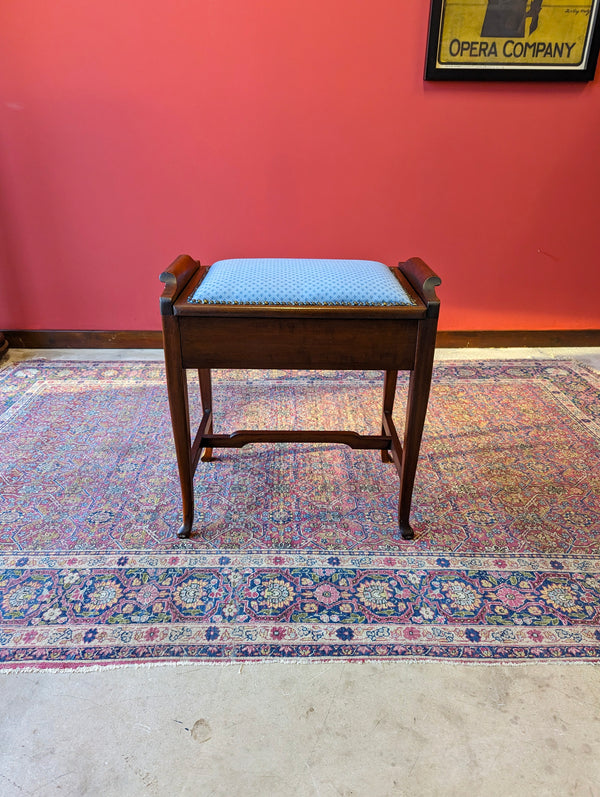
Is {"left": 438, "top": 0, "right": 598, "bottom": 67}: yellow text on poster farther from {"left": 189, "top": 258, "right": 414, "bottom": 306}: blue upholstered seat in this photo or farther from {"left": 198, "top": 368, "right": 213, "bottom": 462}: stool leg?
{"left": 198, "top": 368, "right": 213, "bottom": 462}: stool leg

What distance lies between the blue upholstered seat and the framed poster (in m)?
1.51

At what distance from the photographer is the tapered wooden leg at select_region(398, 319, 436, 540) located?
1.35 metres

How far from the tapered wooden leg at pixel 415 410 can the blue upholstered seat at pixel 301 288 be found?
106 mm

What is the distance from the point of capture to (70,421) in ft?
7.15

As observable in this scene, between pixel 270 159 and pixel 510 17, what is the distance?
119 cm

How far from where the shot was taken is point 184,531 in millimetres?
1565

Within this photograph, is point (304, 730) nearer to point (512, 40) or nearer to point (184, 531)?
point (184, 531)

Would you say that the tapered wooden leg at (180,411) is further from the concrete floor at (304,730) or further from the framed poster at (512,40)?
the framed poster at (512,40)

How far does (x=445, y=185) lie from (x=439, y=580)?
1.97 m

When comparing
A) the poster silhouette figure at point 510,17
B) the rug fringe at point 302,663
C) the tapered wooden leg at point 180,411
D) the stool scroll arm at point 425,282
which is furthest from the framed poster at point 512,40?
the rug fringe at point 302,663

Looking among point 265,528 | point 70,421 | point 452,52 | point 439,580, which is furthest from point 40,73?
point 439,580

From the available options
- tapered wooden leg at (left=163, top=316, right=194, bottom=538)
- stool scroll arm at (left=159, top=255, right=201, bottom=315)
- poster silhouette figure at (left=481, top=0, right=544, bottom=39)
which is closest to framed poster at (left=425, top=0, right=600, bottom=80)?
poster silhouette figure at (left=481, top=0, right=544, bottom=39)

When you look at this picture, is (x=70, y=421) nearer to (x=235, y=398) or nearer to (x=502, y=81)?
(x=235, y=398)

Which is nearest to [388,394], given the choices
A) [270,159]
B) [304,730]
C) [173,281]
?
[173,281]
